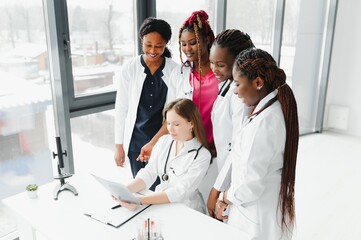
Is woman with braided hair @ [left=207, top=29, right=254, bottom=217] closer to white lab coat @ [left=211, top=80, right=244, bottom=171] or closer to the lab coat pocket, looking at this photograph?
white lab coat @ [left=211, top=80, right=244, bottom=171]

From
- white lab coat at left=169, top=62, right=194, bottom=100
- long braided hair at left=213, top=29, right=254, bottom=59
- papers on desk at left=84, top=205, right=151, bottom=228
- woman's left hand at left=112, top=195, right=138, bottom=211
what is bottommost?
papers on desk at left=84, top=205, right=151, bottom=228

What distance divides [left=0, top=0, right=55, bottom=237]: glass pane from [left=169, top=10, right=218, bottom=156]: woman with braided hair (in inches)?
40.0

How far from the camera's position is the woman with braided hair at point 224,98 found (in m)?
1.53

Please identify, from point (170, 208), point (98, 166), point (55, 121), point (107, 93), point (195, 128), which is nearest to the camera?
point (170, 208)

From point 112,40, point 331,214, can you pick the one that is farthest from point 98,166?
point 331,214

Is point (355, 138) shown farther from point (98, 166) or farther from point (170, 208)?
point (170, 208)

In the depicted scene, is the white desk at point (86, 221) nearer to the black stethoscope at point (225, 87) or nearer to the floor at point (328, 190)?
the black stethoscope at point (225, 87)

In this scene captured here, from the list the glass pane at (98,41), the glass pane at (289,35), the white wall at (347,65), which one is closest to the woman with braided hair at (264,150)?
the glass pane at (98,41)

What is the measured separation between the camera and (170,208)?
151 cm

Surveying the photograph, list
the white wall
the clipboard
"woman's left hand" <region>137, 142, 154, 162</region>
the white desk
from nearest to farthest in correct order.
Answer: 1. the white desk
2. the clipboard
3. "woman's left hand" <region>137, 142, 154, 162</region>
4. the white wall

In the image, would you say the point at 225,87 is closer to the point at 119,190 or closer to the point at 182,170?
the point at 182,170

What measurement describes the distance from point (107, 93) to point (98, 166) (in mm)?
665

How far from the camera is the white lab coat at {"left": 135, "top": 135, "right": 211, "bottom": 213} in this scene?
5.25 ft

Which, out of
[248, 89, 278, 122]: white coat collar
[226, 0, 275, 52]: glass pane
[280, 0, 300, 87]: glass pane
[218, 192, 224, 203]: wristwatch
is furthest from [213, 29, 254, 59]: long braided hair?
[280, 0, 300, 87]: glass pane
